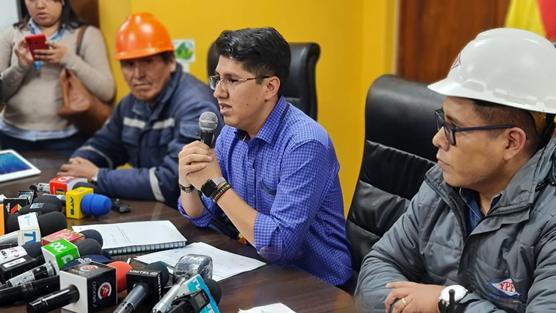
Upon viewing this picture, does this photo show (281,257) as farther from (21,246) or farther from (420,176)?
(21,246)

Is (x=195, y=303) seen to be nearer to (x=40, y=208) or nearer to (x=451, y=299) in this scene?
(x=451, y=299)

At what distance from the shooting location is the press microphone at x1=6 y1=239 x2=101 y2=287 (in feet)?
5.12

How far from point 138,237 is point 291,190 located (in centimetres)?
46

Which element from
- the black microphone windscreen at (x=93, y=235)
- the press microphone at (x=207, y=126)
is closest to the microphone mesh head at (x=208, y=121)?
the press microphone at (x=207, y=126)

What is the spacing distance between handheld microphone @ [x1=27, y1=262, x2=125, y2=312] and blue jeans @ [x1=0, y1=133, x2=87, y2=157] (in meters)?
1.80

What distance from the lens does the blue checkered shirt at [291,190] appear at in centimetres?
187

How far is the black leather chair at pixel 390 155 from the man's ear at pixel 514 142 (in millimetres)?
422

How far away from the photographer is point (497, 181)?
1552 millimetres

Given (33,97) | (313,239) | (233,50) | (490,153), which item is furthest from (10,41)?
(490,153)

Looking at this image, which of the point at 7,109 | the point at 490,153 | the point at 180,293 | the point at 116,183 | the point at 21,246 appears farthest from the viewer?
the point at 7,109

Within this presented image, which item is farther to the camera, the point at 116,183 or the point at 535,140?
the point at 116,183

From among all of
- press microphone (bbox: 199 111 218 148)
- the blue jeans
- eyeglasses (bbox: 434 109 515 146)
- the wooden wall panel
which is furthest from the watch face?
the wooden wall panel

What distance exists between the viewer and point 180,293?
136 cm

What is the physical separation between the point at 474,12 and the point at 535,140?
7.06 feet
